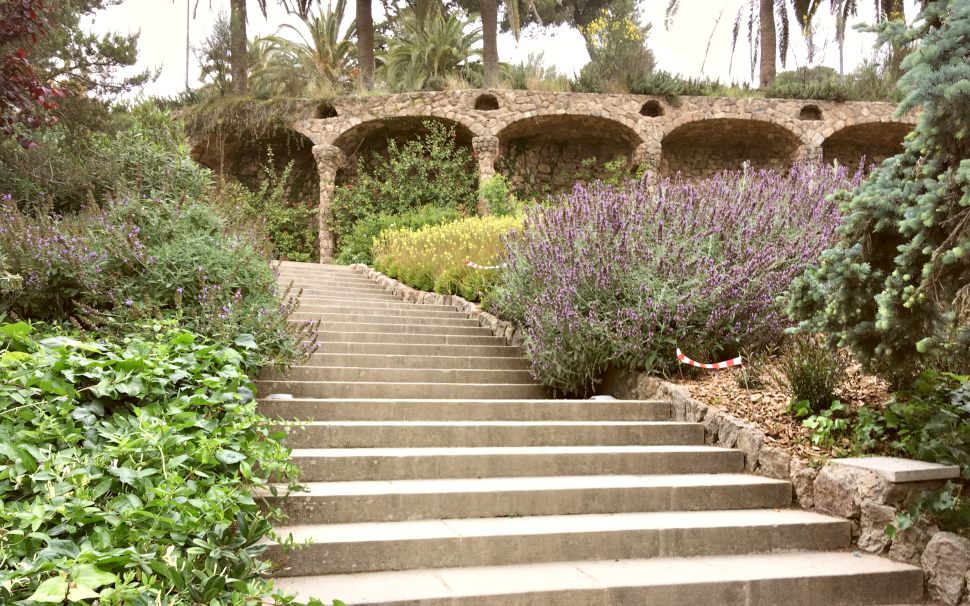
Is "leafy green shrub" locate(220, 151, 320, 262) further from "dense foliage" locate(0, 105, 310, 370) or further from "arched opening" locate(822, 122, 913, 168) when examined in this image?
"arched opening" locate(822, 122, 913, 168)

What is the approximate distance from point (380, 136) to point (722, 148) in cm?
810

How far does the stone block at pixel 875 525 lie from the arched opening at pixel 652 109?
467 inches

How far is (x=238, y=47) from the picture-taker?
50.0 feet

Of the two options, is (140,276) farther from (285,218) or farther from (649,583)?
(285,218)

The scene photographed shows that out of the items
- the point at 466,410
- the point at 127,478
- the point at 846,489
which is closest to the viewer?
the point at 127,478

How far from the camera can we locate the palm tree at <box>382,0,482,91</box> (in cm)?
1695

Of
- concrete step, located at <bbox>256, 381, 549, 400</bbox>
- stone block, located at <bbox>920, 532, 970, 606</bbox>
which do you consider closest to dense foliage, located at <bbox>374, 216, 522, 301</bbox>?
concrete step, located at <bbox>256, 381, 549, 400</bbox>

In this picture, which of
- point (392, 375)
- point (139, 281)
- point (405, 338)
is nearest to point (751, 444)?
point (392, 375)

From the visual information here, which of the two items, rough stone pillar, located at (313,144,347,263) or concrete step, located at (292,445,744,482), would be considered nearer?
concrete step, located at (292,445,744,482)

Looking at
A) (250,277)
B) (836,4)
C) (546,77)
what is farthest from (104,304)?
(836,4)

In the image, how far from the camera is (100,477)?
2.45 m

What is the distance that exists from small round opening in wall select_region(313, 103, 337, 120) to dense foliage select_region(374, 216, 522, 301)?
377 cm

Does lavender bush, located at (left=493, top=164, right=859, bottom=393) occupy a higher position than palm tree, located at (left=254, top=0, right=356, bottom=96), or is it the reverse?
palm tree, located at (left=254, top=0, right=356, bottom=96)

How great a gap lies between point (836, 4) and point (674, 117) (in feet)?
17.0
